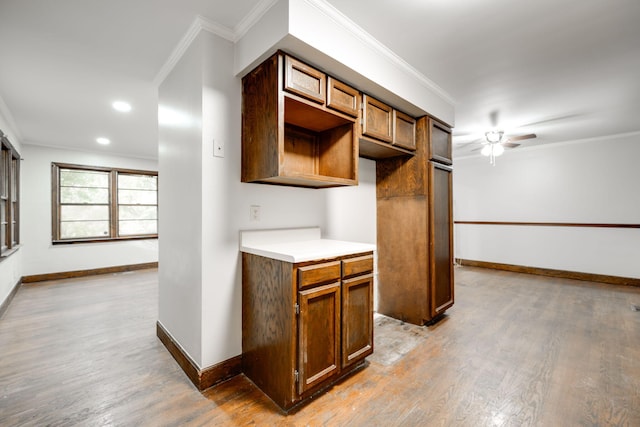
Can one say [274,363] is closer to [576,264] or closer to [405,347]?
[405,347]

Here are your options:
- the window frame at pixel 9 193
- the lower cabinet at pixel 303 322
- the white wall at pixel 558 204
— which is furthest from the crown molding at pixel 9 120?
the white wall at pixel 558 204

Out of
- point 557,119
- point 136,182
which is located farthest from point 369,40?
point 136,182

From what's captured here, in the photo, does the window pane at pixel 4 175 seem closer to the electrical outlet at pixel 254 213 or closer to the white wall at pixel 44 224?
the white wall at pixel 44 224

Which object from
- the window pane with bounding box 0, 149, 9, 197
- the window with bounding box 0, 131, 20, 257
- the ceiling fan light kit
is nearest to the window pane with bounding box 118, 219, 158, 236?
the window with bounding box 0, 131, 20, 257

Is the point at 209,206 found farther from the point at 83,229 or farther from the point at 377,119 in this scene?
the point at 83,229

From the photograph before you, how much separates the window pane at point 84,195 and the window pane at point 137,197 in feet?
0.82

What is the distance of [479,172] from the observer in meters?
5.84

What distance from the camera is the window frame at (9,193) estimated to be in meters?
3.33

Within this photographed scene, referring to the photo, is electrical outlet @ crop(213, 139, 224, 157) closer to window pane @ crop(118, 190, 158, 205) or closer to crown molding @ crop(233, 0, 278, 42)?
crown molding @ crop(233, 0, 278, 42)

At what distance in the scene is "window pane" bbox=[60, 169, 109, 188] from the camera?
16.3 ft

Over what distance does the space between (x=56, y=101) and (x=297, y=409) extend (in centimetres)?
387

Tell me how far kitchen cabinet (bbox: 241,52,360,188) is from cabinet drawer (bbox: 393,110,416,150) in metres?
0.57

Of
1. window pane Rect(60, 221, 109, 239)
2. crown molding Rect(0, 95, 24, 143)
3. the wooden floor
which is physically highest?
crown molding Rect(0, 95, 24, 143)

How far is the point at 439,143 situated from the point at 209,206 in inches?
92.5
